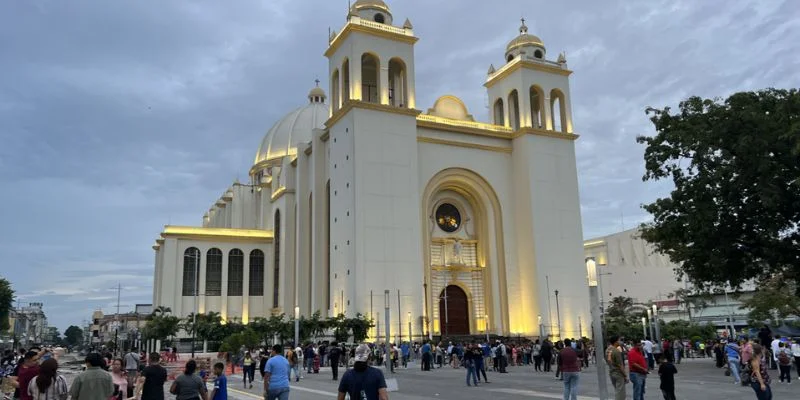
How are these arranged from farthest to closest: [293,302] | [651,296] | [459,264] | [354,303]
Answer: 1. [651,296]
2. [293,302]
3. [459,264]
4. [354,303]

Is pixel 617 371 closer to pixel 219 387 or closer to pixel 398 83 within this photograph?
pixel 219 387

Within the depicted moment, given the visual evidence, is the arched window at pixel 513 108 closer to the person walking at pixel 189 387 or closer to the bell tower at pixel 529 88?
the bell tower at pixel 529 88

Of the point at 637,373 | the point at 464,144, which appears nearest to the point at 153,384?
the point at 637,373

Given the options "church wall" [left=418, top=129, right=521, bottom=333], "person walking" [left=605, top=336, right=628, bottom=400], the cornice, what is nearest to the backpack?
"person walking" [left=605, top=336, right=628, bottom=400]

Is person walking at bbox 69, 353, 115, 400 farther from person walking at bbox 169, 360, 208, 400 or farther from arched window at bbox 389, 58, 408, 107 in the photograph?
arched window at bbox 389, 58, 408, 107

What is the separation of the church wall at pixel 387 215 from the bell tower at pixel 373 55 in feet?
7.56

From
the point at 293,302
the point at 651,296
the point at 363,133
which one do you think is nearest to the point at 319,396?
the point at 363,133

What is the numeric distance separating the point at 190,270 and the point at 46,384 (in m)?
46.2

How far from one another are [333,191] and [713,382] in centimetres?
2676

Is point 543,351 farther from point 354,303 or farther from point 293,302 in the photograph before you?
point 293,302

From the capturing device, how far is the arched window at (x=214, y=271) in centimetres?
5234

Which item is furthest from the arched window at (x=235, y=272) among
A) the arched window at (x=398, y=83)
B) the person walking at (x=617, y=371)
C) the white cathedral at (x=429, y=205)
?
the person walking at (x=617, y=371)

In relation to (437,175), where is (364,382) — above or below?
below

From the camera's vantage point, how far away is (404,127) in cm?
4034
